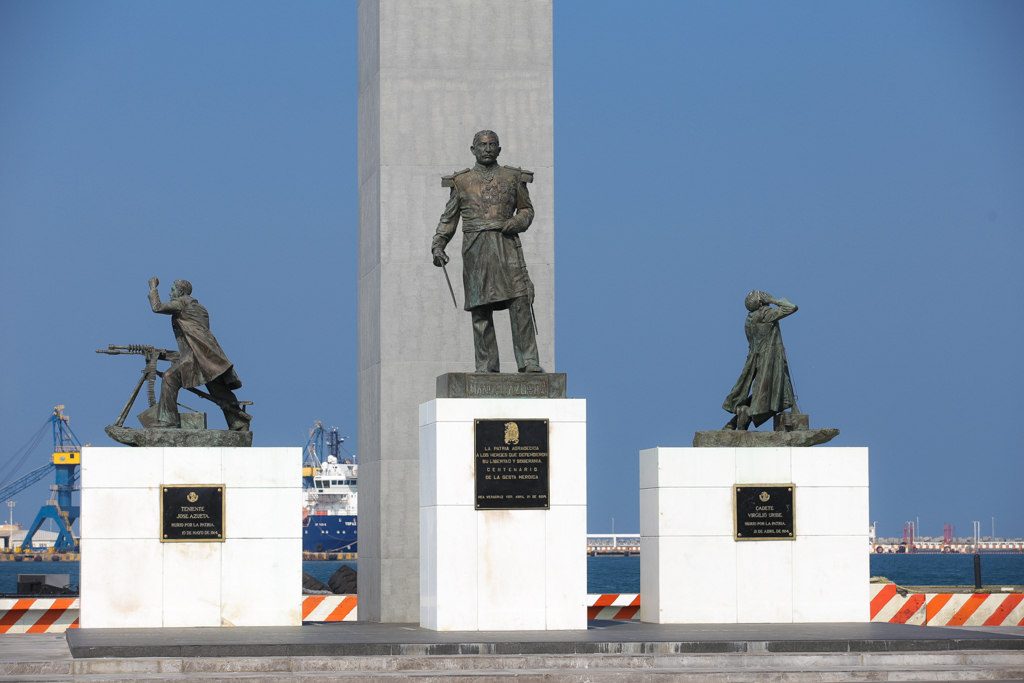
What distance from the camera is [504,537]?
13227mm

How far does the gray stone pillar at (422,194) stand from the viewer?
16.6 meters

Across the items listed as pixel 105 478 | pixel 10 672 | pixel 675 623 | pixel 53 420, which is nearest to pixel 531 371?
pixel 675 623

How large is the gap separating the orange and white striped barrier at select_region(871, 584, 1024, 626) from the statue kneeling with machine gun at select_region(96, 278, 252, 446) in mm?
7225

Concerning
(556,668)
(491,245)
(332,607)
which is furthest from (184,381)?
(556,668)

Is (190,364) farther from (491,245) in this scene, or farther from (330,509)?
(330,509)

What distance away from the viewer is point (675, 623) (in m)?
14.2

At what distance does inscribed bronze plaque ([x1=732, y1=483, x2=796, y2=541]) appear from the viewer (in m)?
14.3

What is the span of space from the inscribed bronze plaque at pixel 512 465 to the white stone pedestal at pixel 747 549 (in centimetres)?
156

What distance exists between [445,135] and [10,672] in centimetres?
804

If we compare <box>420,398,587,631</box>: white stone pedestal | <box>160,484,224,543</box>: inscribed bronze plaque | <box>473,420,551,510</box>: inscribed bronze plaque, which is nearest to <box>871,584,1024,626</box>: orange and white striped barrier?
<box>420,398,587,631</box>: white stone pedestal

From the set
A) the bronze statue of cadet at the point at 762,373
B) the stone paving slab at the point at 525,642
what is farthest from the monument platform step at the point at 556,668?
the bronze statue of cadet at the point at 762,373

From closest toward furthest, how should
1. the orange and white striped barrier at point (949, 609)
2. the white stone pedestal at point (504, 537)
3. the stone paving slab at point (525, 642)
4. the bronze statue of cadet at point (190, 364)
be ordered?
the stone paving slab at point (525, 642) → the white stone pedestal at point (504, 537) → the bronze statue of cadet at point (190, 364) → the orange and white striped barrier at point (949, 609)

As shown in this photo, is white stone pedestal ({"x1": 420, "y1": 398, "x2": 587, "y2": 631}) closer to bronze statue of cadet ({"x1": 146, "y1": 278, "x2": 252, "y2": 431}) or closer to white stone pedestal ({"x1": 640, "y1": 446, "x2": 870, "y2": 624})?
white stone pedestal ({"x1": 640, "y1": 446, "x2": 870, "y2": 624})

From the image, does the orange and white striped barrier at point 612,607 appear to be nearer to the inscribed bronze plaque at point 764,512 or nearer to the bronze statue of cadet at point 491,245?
the inscribed bronze plaque at point 764,512
